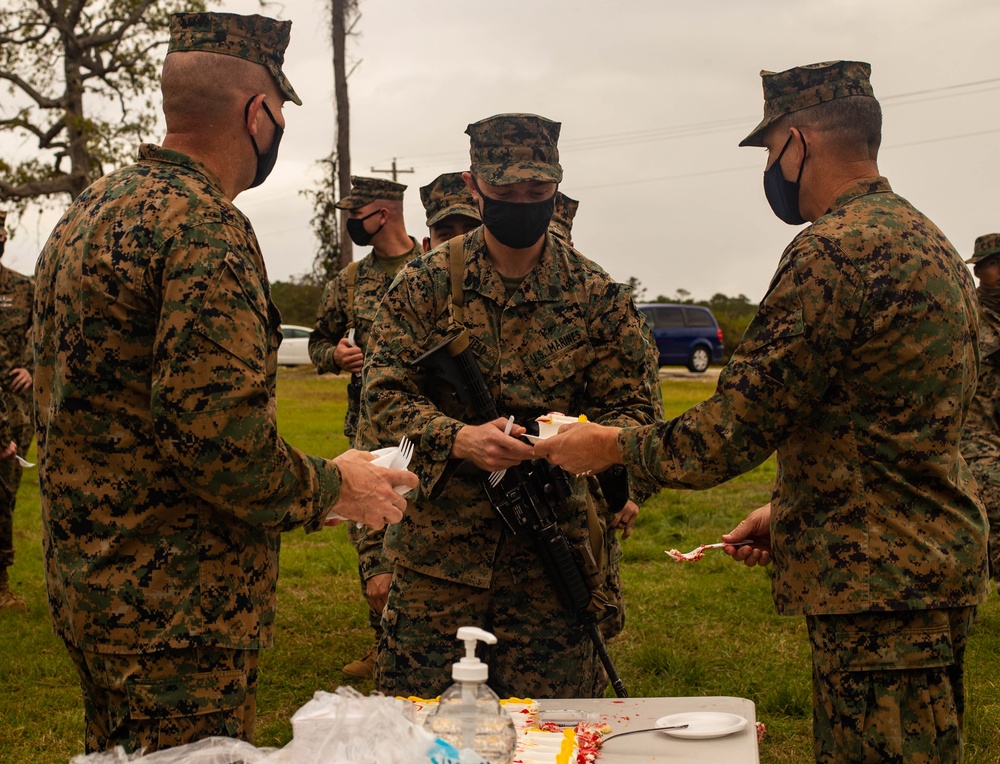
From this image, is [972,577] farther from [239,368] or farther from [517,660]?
[239,368]

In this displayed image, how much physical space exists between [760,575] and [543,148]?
17.0ft

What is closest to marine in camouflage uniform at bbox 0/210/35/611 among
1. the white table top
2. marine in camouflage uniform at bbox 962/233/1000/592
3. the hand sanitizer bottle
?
the white table top

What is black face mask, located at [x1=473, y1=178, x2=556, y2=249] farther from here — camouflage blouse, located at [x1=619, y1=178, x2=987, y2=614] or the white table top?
the white table top

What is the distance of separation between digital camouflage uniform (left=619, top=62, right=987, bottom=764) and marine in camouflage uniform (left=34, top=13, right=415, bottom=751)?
4.35 ft

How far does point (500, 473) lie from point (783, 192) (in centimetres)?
135

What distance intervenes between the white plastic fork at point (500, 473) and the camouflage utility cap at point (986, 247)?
182 inches

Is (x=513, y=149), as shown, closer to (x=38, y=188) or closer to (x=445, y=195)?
(x=445, y=195)

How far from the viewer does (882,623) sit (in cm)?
292

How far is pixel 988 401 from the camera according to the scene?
271 inches

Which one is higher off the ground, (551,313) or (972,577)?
(551,313)

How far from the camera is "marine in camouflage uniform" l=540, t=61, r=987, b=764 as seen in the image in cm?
289

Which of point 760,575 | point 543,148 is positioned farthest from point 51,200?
point 543,148

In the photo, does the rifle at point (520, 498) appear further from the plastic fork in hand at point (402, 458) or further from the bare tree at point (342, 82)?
the bare tree at point (342, 82)

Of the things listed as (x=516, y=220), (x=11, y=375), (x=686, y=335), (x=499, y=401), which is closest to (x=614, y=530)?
(x=499, y=401)
